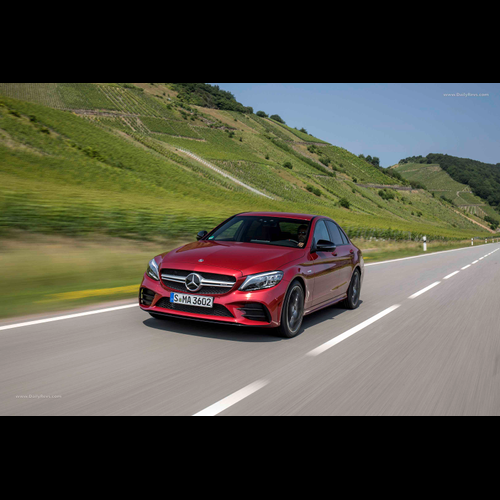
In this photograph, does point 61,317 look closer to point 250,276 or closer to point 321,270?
point 250,276

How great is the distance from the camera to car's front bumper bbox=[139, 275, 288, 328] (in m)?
5.92

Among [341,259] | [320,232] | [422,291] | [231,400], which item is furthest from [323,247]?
[422,291]

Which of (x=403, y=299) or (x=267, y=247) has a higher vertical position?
(x=267, y=247)

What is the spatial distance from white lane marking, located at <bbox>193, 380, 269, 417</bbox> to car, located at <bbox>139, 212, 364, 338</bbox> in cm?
142

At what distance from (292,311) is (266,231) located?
1.54m

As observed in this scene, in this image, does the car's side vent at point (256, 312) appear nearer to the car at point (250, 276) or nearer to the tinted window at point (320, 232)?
the car at point (250, 276)

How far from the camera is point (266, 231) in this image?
25.1 ft

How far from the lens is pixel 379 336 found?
691 cm
